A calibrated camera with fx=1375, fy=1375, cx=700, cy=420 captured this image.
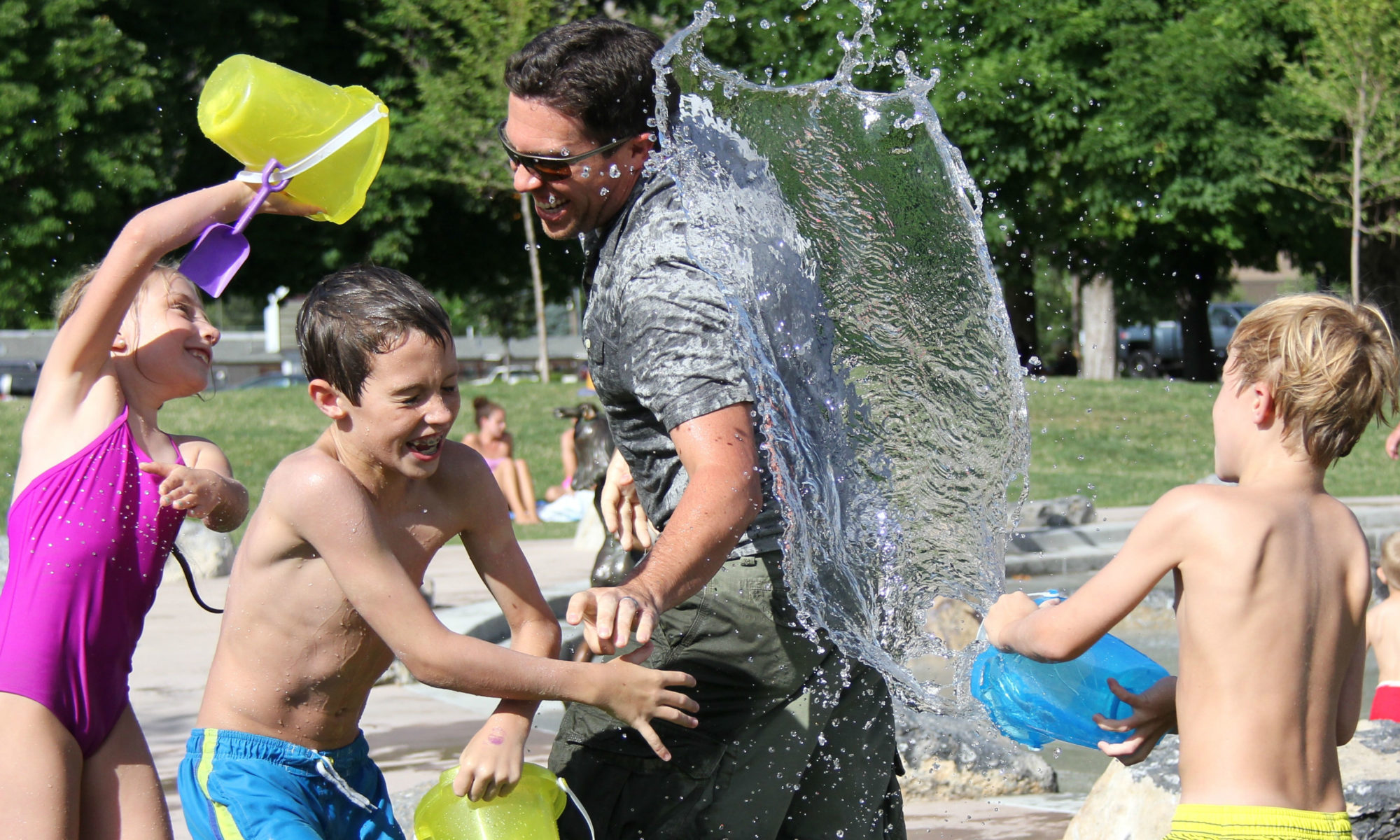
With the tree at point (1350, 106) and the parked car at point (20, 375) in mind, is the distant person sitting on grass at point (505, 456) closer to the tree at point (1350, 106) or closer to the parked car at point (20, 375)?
the tree at point (1350, 106)

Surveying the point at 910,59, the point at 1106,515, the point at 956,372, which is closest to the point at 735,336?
the point at 956,372

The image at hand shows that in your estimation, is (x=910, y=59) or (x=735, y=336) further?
(x=910, y=59)

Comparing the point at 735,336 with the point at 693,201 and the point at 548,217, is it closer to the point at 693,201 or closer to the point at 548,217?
the point at 693,201

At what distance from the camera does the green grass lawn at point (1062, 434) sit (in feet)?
50.5

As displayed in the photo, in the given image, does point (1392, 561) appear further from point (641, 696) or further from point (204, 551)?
point (204, 551)

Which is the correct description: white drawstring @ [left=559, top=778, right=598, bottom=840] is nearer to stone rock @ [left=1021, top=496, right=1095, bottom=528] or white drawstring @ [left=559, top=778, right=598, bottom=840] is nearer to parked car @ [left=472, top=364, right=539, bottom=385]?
stone rock @ [left=1021, top=496, right=1095, bottom=528]

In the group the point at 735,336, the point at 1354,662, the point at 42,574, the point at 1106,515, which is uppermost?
the point at 735,336

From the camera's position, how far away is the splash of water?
267 cm

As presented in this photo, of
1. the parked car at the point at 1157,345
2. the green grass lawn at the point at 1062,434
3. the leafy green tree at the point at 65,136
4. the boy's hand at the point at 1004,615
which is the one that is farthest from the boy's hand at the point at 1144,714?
the parked car at the point at 1157,345

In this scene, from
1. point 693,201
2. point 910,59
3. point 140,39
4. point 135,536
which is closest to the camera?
point 693,201

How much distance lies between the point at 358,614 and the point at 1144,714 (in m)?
1.45

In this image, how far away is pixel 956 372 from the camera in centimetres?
347

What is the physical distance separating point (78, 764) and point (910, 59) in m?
17.2

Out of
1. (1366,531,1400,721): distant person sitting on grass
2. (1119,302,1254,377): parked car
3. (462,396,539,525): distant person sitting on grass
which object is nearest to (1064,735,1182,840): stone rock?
(1366,531,1400,721): distant person sitting on grass
